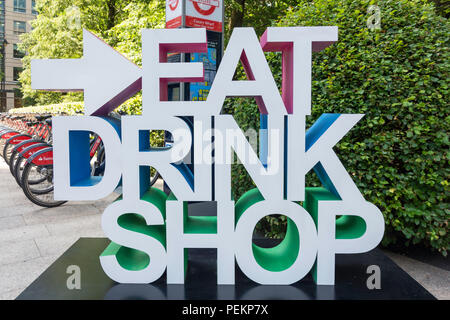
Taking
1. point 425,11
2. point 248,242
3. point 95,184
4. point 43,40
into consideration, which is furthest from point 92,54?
point 43,40

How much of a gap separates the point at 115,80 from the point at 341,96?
201cm

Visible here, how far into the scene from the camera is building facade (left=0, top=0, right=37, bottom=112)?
4103 centimetres

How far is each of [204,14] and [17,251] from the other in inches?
157

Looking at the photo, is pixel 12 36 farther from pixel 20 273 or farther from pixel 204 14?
pixel 20 273

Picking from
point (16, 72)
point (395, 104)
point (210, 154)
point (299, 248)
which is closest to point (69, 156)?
point (210, 154)

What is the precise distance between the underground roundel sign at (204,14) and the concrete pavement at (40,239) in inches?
125

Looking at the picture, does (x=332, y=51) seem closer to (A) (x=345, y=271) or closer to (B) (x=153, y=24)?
(A) (x=345, y=271)

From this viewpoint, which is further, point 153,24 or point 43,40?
point 43,40

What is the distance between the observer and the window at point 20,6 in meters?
41.7

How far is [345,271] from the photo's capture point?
7.79 feet

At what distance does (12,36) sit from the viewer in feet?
137

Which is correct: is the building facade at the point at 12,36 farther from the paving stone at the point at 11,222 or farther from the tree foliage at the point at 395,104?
the tree foliage at the point at 395,104

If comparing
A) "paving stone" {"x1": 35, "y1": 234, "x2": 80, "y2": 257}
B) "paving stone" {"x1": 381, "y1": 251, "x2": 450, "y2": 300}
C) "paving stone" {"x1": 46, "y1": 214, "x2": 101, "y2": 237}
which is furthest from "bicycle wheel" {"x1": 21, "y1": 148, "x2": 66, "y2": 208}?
"paving stone" {"x1": 381, "y1": 251, "x2": 450, "y2": 300}

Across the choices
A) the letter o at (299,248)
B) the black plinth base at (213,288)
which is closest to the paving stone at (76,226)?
the black plinth base at (213,288)
